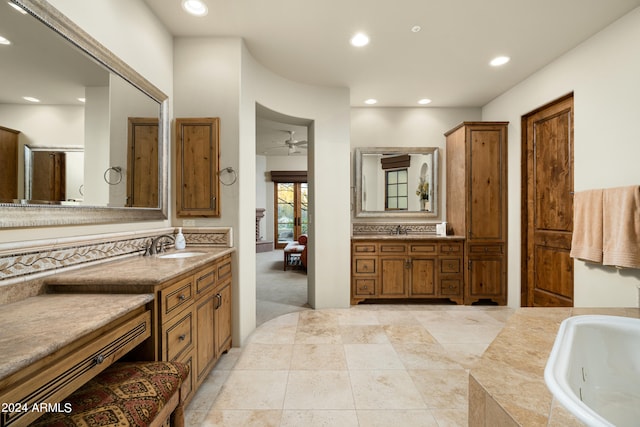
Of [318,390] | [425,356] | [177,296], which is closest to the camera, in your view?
[177,296]

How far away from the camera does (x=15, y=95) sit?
48.6 inches

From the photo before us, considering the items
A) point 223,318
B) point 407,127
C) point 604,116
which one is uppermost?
point 407,127

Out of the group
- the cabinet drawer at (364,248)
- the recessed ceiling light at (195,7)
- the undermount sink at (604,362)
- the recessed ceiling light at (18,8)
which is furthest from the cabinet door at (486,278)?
the recessed ceiling light at (18,8)

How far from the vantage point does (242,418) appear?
1654 millimetres

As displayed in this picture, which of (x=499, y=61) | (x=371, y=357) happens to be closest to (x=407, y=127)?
(x=499, y=61)

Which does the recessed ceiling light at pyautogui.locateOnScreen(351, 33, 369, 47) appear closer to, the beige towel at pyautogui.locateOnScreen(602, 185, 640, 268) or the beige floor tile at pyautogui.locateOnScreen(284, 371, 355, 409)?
the beige towel at pyautogui.locateOnScreen(602, 185, 640, 268)

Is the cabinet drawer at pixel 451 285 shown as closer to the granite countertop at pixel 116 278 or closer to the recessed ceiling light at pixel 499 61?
the recessed ceiling light at pixel 499 61

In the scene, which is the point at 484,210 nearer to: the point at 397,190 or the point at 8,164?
the point at 397,190

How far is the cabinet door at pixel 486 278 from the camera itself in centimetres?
371

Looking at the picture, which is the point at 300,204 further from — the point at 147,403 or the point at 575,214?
the point at 147,403

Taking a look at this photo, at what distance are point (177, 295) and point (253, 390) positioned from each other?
90 cm

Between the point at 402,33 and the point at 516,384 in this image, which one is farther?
the point at 402,33

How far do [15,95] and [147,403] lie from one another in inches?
55.8

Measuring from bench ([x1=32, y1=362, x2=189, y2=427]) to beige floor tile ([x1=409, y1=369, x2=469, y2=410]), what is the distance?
4.89 ft
